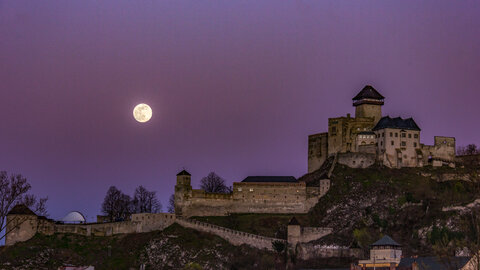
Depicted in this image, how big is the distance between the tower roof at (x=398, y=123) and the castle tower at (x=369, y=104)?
4867 millimetres

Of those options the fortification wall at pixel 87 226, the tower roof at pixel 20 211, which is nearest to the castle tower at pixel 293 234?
the fortification wall at pixel 87 226

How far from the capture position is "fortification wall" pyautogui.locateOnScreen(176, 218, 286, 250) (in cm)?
13862

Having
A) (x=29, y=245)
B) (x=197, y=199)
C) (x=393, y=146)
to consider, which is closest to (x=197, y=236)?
(x=197, y=199)

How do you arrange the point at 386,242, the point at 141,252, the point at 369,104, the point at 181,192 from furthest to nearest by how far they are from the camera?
the point at 369,104 → the point at 181,192 → the point at 141,252 → the point at 386,242

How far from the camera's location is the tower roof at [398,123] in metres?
156

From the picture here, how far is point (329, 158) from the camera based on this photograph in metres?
161

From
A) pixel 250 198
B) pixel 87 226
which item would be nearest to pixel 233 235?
pixel 250 198

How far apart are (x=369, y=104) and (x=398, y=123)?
9.75m

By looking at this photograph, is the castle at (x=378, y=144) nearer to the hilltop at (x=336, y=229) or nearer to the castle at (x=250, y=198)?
the hilltop at (x=336, y=229)

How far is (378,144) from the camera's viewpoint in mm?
157000

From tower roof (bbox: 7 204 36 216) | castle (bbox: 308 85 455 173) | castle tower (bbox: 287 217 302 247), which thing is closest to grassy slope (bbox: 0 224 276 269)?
castle tower (bbox: 287 217 302 247)

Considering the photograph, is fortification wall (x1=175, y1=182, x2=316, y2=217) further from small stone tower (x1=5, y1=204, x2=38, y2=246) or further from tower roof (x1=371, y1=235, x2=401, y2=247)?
tower roof (x1=371, y1=235, x2=401, y2=247)

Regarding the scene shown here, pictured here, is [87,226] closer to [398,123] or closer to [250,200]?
[250,200]

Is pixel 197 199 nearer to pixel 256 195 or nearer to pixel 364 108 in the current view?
pixel 256 195
